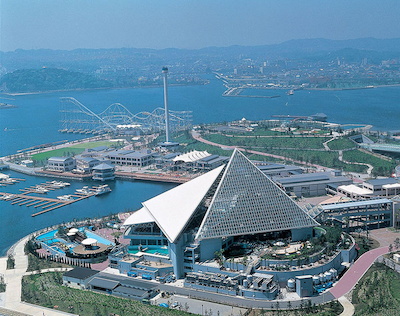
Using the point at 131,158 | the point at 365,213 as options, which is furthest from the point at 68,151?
the point at 365,213

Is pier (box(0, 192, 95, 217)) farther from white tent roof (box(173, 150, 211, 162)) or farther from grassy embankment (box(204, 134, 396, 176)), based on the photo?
grassy embankment (box(204, 134, 396, 176))

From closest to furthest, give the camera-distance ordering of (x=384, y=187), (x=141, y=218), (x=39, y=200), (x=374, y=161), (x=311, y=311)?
(x=311, y=311)
(x=141, y=218)
(x=384, y=187)
(x=39, y=200)
(x=374, y=161)

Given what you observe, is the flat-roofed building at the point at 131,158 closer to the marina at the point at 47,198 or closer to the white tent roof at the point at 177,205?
the marina at the point at 47,198

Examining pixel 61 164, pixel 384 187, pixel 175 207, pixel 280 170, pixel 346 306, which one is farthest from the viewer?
pixel 61 164

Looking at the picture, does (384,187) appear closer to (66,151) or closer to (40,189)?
(40,189)

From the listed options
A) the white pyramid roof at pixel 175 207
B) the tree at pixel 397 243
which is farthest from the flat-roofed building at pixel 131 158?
the tree at pixel 397 243

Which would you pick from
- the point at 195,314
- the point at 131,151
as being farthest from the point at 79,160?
the point at 195,314
